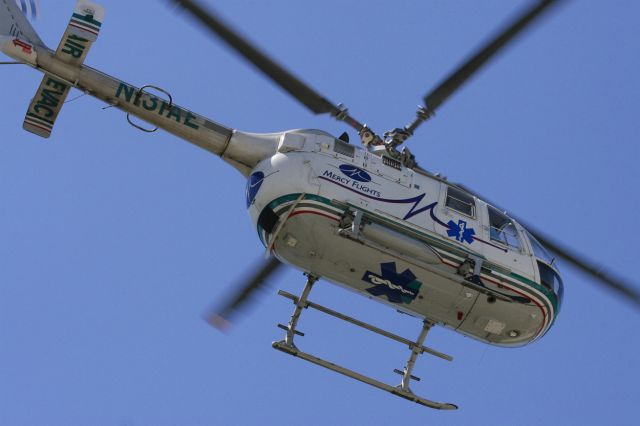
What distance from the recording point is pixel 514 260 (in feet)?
50.2

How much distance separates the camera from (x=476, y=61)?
584 inches

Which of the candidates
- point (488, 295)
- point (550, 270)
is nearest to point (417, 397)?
point (488, 295)

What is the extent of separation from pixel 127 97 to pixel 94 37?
40.5 inches

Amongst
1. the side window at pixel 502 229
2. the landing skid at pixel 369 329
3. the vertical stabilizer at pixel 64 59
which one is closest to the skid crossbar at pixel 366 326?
the landing skid at pixel 369 329

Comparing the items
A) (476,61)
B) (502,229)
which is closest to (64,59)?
(476,61)

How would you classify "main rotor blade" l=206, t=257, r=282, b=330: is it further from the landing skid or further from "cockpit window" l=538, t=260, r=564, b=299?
"cockpit window" l=538, t=260, r=564, b=299

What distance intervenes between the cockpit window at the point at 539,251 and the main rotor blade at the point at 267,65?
11.3 feet

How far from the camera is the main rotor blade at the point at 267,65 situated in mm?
14336

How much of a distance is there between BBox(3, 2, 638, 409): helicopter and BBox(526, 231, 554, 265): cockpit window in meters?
0.03

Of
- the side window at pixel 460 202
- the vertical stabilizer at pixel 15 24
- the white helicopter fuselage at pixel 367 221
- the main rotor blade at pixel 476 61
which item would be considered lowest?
the white helicopter fuselage at pixel 367 221

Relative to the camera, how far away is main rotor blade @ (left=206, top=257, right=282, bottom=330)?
1630cm

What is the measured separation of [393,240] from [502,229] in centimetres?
223

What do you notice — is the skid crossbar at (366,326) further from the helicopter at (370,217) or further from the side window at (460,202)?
the side window at (460,202)

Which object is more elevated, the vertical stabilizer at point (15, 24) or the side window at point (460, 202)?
the vertical stabilizer at point (15, 24)
